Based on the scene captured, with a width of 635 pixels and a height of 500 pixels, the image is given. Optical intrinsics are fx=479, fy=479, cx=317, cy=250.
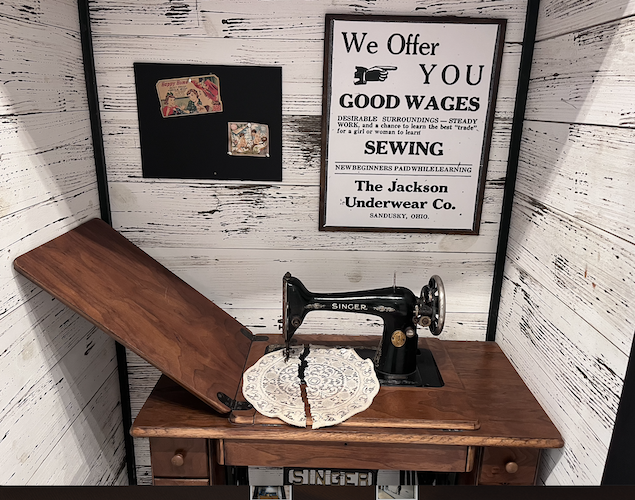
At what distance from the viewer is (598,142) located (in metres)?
1.13

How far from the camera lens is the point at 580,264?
120 cm

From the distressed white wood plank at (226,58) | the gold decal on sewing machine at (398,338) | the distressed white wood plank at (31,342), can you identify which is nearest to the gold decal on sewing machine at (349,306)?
the gold decal on sewing machine at (398,338)

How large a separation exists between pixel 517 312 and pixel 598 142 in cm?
65

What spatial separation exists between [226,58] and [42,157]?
631 mm

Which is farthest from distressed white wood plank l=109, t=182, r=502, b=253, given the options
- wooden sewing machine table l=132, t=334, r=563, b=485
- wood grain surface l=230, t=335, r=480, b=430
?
wooden sewing machine table l=132, t=334, r=563, b=485

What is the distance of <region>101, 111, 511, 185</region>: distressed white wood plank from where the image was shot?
159 centimetres

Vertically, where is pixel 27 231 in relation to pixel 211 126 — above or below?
below

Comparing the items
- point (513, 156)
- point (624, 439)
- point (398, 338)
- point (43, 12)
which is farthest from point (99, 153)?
point (624, 439)

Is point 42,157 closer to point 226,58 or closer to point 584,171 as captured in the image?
point 226,58

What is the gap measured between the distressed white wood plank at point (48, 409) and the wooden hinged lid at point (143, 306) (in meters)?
0.26

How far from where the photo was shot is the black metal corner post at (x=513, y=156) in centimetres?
150

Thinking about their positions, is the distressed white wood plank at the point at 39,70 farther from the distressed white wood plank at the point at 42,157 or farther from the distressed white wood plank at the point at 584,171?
the distressed white wood plank at the point at 584,171

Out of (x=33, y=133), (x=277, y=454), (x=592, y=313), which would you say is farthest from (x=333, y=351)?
(x=33, y=133)

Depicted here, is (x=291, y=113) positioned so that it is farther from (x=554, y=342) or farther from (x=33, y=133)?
(x=554, y=342)
